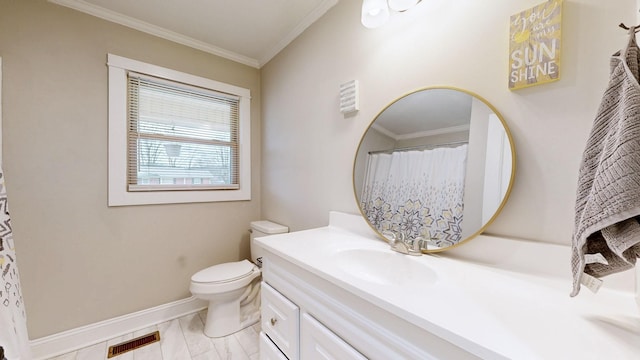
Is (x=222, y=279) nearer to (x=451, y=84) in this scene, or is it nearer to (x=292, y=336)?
(x=292, y=336)

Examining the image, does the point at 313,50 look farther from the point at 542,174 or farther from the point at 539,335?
the point at 539,335

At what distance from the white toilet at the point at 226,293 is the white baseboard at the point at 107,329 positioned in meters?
0.39

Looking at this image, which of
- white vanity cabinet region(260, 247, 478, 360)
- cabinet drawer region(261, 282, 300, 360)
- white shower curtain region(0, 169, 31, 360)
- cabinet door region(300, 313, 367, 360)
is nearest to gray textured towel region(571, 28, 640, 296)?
white vanity cabinet region(260, 247, 478, 360)

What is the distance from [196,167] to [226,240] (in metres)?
0.74

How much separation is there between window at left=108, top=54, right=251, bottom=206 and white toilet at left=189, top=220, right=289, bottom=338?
67 cm

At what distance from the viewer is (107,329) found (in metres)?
1.68

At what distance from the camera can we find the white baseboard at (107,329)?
4.93ft

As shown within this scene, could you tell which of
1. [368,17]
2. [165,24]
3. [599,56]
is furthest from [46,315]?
[599,56]

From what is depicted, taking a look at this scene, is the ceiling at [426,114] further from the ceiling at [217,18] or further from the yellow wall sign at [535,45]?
the ceiling at [217,18]

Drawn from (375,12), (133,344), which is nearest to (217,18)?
(375,12)

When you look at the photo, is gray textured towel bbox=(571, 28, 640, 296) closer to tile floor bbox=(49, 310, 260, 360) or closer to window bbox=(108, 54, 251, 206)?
tile floor bbox=(49, 310, 260, 360)

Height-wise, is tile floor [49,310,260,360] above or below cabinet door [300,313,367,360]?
below

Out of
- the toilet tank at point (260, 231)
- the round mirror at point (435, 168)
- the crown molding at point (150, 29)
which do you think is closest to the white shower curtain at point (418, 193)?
the round mirror at point (435, 168)

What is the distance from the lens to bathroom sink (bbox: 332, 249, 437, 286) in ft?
3.02
